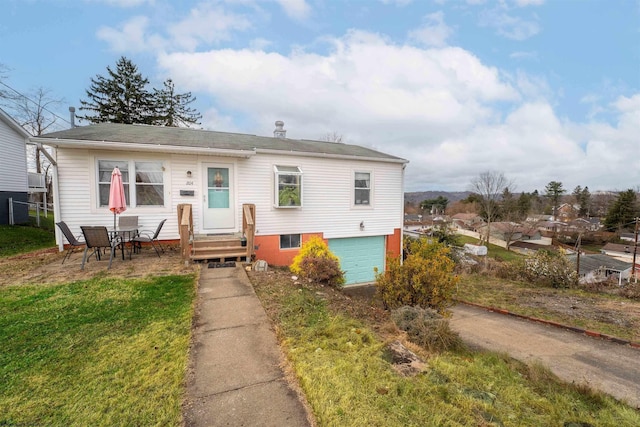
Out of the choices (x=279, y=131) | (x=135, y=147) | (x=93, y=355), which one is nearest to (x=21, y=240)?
(x=135, y=147)

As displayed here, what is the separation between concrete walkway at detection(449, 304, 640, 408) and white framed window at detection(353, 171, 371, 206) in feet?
17.4

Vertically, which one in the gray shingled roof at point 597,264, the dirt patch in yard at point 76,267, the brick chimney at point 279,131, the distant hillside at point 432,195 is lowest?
the gray shingled roof at point 597,264

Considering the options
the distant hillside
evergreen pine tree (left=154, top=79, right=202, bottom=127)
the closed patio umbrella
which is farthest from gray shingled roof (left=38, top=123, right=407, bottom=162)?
the distant hillside

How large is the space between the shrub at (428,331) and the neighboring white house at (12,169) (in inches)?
680

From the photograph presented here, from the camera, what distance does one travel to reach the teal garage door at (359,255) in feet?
35.5

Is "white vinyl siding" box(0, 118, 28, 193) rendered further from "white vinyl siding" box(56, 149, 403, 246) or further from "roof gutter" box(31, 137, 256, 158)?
"roof gutter" box(31, 137, 256, 158)

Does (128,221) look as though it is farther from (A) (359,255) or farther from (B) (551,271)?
(B) (551,271)

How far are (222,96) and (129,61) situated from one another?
44.0 ft

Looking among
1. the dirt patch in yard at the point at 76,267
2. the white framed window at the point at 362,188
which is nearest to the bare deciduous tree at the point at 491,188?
the white framed window at the point at 362,188

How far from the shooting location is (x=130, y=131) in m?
8.86

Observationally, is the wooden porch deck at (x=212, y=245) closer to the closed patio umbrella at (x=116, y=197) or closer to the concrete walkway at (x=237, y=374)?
the closed patio umbrella at (x=116, y=197)

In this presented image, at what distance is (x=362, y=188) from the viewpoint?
10.8 metres

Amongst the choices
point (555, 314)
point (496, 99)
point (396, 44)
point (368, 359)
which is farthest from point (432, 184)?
point (368, 359)

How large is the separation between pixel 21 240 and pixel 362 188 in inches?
509
